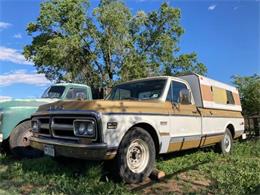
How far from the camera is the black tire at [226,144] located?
9.90 metres

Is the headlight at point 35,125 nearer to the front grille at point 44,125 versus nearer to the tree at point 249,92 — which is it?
the front grille at point 44,125

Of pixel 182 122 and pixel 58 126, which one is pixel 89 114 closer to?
pixel 58 126

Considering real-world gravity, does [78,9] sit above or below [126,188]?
above

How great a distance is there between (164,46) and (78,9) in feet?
27.5

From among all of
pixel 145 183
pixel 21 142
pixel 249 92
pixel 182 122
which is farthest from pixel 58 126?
pixel 249 92

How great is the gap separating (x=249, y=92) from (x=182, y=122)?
23031 mm

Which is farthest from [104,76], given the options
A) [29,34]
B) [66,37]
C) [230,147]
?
[230,147]

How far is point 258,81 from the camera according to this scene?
30.4 m

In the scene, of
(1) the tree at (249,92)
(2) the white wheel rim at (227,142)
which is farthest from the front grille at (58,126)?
(1) the tree at (249,92)

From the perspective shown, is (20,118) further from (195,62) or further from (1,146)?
(195,62)

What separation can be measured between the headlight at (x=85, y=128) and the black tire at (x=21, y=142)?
336 cm

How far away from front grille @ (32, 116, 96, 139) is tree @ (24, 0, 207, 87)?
2291 cm

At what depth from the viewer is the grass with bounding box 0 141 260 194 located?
19.3 feet

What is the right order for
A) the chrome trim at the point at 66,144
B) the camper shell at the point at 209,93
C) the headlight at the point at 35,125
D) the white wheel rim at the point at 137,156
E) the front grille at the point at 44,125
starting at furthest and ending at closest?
the camper shell at the point at 209,93 → the headlight at the point at 35,125 → the front grille at the point at 44,125 → the white wheel rim at the point at 137,156 → the chrome trim at the point at 66,144
